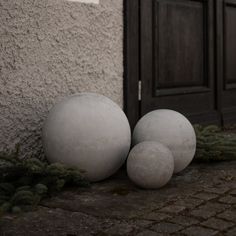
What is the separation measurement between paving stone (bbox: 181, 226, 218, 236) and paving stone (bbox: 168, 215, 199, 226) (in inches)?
2.9

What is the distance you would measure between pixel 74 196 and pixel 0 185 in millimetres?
488

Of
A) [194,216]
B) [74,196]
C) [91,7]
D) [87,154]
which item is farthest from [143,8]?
[194,216]

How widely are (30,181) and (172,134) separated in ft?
3.82

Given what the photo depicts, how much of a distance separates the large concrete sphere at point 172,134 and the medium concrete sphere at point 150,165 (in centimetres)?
36

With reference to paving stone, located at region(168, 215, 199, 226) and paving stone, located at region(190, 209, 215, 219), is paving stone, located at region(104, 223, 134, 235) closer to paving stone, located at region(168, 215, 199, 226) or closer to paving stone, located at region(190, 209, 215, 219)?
paving stone, located at region(168, 215, 199, 226)

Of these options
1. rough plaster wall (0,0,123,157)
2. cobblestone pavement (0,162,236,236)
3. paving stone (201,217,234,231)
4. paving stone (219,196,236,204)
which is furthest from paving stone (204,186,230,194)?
rough plaster wall (0,0,123,157)

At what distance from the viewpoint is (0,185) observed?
11.0 ft

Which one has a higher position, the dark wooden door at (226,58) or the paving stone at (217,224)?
the dark wooden door at (226,58)

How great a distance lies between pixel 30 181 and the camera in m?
3.50

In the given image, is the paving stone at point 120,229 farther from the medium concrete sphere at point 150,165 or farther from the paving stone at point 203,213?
the medium concrete sphere at point 150,165

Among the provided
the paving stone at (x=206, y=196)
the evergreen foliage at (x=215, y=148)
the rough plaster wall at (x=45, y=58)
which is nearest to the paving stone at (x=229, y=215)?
the paving stone at (x=206, y=196)

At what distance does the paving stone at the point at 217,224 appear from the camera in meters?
2.78

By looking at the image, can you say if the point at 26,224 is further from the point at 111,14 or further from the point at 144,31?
the point at 144,31

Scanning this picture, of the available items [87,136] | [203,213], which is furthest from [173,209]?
[87,136]
